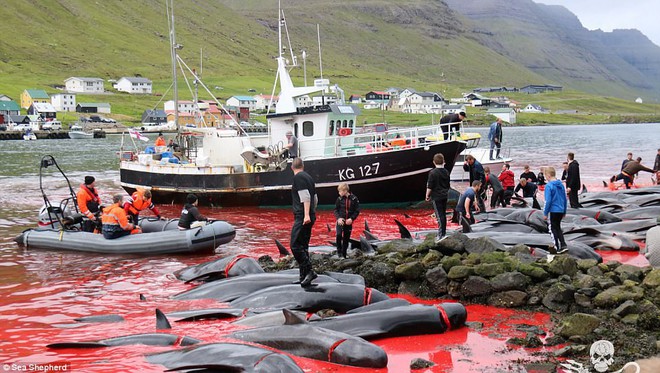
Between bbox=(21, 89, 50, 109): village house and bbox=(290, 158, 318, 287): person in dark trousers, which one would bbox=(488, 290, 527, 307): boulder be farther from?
bbox=(21, 89, 50, 109): village house

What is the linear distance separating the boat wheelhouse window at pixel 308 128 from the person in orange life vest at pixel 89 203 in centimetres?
1092

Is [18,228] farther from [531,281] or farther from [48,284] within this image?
[531,281]

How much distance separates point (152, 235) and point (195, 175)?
1151 cm

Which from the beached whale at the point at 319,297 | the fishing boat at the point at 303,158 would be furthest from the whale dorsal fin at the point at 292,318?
the fishing boat at the point at 303,158

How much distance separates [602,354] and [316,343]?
12.8 ft

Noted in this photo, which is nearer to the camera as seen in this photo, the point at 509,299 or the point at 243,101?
the point at 509,299

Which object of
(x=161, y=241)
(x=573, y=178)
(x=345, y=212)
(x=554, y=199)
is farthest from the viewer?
(x=573, y=178)

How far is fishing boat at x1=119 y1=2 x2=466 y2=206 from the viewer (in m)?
25.5

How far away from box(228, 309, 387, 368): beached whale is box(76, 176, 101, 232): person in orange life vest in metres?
9.95

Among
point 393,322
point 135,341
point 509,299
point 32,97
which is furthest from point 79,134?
point 393,322

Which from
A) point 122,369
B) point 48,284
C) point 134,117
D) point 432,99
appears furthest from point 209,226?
point 432,99

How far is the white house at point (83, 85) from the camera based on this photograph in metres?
155

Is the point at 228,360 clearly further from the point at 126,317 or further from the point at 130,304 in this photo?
the point at 130,304

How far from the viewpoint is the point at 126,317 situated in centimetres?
1191
